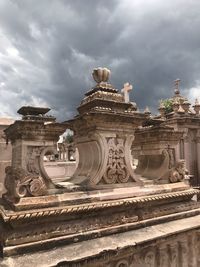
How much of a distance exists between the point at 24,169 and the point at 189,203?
3566 mm

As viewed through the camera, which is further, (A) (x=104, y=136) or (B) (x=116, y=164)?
(B) (x=116, y=164)

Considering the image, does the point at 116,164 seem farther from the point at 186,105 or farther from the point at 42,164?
the point at 186,105

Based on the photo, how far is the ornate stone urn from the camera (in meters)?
4.08

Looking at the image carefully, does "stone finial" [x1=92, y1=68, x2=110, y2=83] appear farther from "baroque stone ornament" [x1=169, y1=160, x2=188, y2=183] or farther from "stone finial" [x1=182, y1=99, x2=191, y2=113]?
"stone finial" [x1=182, y1=99, x2=191, y2=113]

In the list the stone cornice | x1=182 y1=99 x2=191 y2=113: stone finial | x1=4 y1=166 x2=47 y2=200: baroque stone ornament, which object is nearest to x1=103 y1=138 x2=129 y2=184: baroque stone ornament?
the stone cornice

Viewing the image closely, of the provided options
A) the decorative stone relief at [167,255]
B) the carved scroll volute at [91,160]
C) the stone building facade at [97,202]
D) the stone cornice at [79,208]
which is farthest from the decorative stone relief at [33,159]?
the decorative stone relief at [167,255]

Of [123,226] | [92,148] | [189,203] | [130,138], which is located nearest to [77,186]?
[92,148]

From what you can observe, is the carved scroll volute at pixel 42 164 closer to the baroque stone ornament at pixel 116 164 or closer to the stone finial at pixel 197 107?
the baroque stone ornament at pixel 116 164

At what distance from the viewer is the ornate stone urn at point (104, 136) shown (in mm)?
4082

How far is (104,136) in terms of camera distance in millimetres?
4133

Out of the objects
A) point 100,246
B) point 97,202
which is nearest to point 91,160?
point 97,202

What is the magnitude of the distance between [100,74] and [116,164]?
1.85 meters

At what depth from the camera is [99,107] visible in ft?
13.7

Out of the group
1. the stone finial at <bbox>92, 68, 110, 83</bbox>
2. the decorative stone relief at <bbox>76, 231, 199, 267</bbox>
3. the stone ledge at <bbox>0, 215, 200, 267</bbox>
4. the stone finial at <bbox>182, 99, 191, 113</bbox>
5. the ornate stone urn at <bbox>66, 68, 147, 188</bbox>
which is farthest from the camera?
the stone finial at <bbox>182, 99, 191, 113</bbox>
